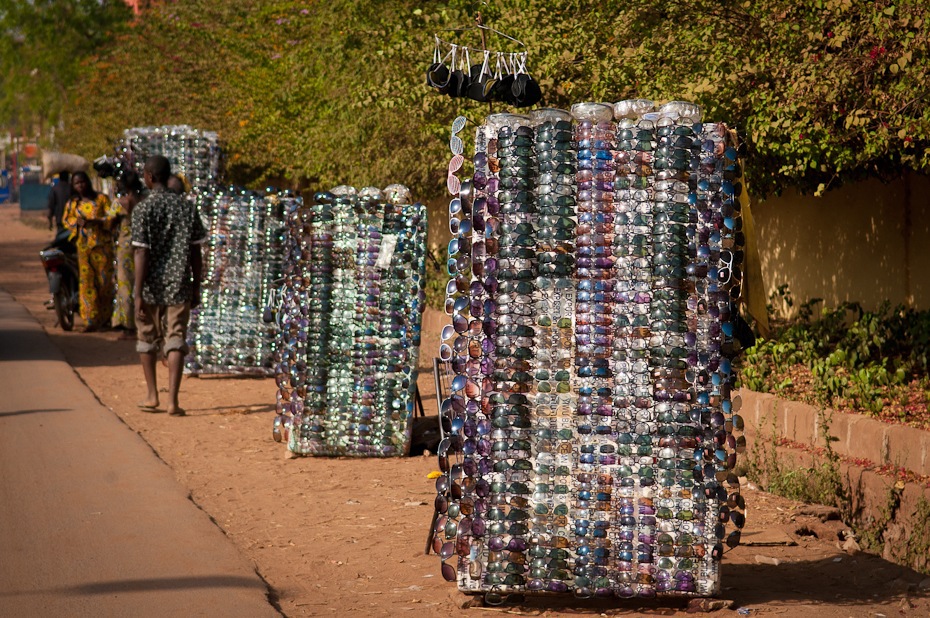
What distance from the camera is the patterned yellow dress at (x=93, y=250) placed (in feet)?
48.8

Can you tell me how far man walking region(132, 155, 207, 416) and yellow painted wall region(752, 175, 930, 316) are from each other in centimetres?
560

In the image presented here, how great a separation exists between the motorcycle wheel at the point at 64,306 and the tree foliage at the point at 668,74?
3.69 m

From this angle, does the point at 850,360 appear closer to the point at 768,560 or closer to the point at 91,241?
the point at 768,560

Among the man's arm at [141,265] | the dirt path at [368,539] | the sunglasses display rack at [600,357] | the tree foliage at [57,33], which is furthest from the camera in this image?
the tree foliage at [57,33]

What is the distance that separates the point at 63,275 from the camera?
50.4 feet

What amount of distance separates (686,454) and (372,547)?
193 cm

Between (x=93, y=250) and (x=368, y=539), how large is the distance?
10.2m

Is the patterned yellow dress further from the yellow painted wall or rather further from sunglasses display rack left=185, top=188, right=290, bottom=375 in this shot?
the yellow painted wall

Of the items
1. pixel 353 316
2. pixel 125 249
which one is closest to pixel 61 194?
pixel 125 249

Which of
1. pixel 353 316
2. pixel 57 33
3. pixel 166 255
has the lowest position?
pixel 353 316

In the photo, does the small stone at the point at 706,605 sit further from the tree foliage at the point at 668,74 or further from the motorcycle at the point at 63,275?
the motorcycle at the point at 63,275

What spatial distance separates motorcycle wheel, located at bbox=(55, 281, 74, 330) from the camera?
604 inches

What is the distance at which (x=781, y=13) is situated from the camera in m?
7.55

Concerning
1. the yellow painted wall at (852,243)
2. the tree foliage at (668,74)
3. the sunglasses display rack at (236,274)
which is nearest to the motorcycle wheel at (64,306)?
the tree foliage at (668,74)
